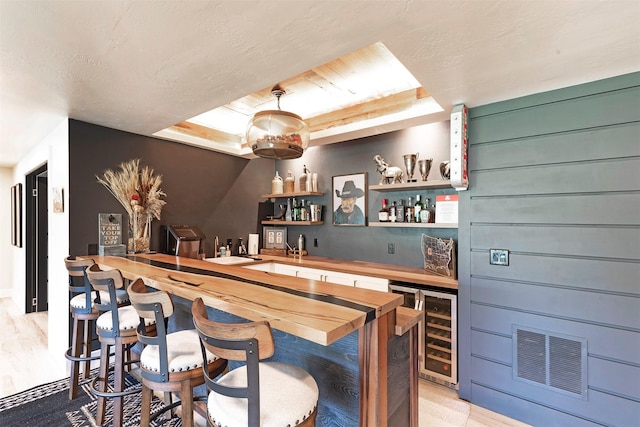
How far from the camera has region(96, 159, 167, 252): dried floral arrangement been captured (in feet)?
9.62

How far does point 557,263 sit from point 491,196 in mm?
614

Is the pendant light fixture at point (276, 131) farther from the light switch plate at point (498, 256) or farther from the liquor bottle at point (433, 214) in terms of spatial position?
the light switch plate at point (498, 256)

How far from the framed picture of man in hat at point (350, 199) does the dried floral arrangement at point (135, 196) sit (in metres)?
2.01

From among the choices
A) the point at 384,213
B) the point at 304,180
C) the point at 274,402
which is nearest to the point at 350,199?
the point at 384,213

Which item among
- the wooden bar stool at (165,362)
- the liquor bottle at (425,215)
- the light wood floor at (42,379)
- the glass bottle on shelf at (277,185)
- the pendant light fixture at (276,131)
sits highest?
the pendant light fixture at (276,131)

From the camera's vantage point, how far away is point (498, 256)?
2.27 metres

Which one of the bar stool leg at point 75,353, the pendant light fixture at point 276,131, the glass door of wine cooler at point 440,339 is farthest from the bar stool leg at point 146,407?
the glass door of wine cooler at point 440,339

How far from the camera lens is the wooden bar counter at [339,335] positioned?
1141 mm

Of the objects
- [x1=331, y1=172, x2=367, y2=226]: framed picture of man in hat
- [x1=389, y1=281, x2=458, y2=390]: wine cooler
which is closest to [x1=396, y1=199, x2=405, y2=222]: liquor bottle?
[x1=331, y1=172, x2=367, y2=226]: framed picture of man in hat

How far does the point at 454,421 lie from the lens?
2.15m

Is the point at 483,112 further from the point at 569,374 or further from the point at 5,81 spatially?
the point at 5,81

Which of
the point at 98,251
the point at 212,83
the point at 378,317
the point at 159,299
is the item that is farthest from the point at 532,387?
the point at 98,251

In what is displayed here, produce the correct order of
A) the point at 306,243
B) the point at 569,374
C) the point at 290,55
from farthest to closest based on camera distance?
1. the point at 306,243
2. the point at 569,374
3. the point at 290,55

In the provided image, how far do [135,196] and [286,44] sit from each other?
2.17m
